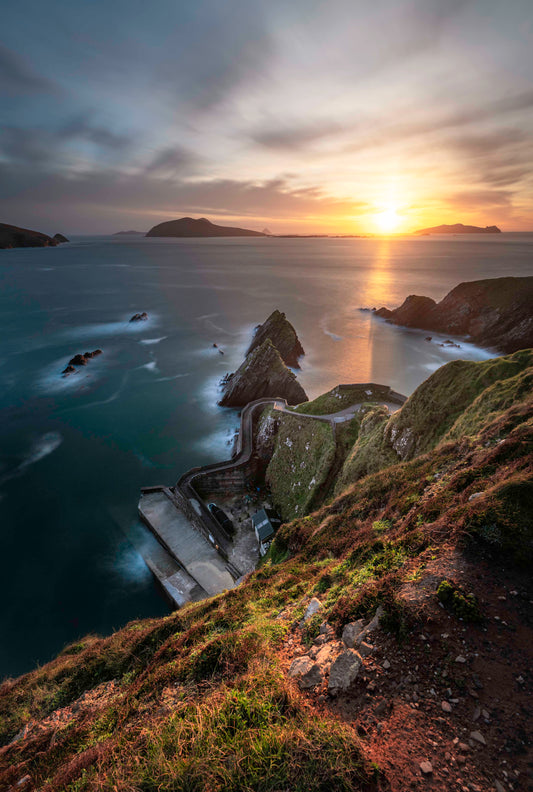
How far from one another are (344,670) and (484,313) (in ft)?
364

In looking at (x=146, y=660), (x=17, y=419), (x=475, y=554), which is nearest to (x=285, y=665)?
(x=475, y=554)

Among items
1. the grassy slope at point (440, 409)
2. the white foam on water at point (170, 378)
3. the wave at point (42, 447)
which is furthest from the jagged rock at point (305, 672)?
the white foam on water at point (170, 378)

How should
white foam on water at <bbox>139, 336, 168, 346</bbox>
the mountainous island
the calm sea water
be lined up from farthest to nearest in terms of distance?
white foam on water at <bbox>139, 336, 168, 346</bbox> < the calm sea water < the mountainous island

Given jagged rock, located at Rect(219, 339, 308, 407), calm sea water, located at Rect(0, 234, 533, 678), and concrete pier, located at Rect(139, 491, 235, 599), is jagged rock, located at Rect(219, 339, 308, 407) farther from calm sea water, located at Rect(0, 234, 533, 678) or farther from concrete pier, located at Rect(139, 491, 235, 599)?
concrete pier, located at Rect(139, 491, 235, 599)

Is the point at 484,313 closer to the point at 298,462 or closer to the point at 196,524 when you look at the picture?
the point at 298,462

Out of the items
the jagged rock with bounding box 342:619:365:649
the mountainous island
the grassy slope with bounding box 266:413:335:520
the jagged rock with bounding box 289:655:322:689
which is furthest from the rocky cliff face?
the jagged rock with bounding box 289:655:322:689

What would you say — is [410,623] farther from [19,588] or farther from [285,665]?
[19,588]

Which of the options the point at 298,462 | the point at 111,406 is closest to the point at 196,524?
the point at 298,462

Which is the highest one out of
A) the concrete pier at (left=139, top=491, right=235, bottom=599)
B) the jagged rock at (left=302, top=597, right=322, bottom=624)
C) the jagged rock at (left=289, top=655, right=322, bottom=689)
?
the jagged rock at (left=289, top=655, right=322, bottom=689)

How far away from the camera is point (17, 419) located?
164 feet

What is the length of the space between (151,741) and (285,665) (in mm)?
2635

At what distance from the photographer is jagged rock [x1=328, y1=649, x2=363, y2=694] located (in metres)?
5.44

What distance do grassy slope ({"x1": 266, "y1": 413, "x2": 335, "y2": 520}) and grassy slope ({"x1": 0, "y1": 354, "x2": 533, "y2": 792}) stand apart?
45.0 feet

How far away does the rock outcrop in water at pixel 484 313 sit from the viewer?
276ft
